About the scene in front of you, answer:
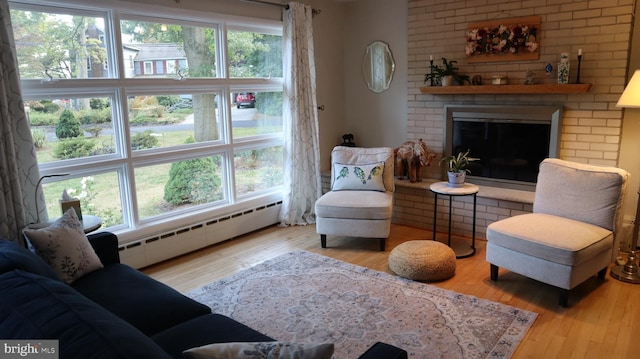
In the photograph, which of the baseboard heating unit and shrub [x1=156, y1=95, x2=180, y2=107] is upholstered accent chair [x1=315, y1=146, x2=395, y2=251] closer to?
the baseboard heating unit

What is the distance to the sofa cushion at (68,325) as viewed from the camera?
1.13m

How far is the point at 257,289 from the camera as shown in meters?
3.31

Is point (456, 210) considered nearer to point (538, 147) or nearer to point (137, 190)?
point (538, 147)

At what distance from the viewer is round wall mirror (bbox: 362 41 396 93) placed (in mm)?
5160

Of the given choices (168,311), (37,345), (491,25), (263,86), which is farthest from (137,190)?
(491,25)

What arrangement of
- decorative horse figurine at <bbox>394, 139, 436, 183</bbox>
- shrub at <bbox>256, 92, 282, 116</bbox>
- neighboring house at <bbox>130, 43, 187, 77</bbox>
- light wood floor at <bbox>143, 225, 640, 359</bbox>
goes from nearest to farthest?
1. light wood floor at <bbox>143, 225, 640, 359</bbox>
2. neighboring house at <bbox>130, 43, 187, 77</bbox>
3. decorative horse figurine at <bbox>394, 139, 436, 183</bbox>
4. shrub at <bbox>256, 92, 282, 116</bbox>

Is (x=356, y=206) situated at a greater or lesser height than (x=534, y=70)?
lesser

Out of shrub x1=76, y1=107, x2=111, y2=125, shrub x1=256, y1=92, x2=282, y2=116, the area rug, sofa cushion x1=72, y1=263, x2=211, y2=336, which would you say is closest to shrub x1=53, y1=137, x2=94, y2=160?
shrub x1=76, y1=107, x2=111, y2=125

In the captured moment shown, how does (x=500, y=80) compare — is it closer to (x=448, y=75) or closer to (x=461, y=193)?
(x=448, y=75)

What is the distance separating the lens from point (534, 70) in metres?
4.15

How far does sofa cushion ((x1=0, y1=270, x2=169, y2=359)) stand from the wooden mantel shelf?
3809 millimetres

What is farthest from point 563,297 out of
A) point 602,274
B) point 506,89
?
point 506,89

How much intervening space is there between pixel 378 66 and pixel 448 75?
37.6 inches

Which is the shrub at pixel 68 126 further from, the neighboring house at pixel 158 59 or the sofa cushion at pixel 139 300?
the sofa cushion at pixel 139 300
